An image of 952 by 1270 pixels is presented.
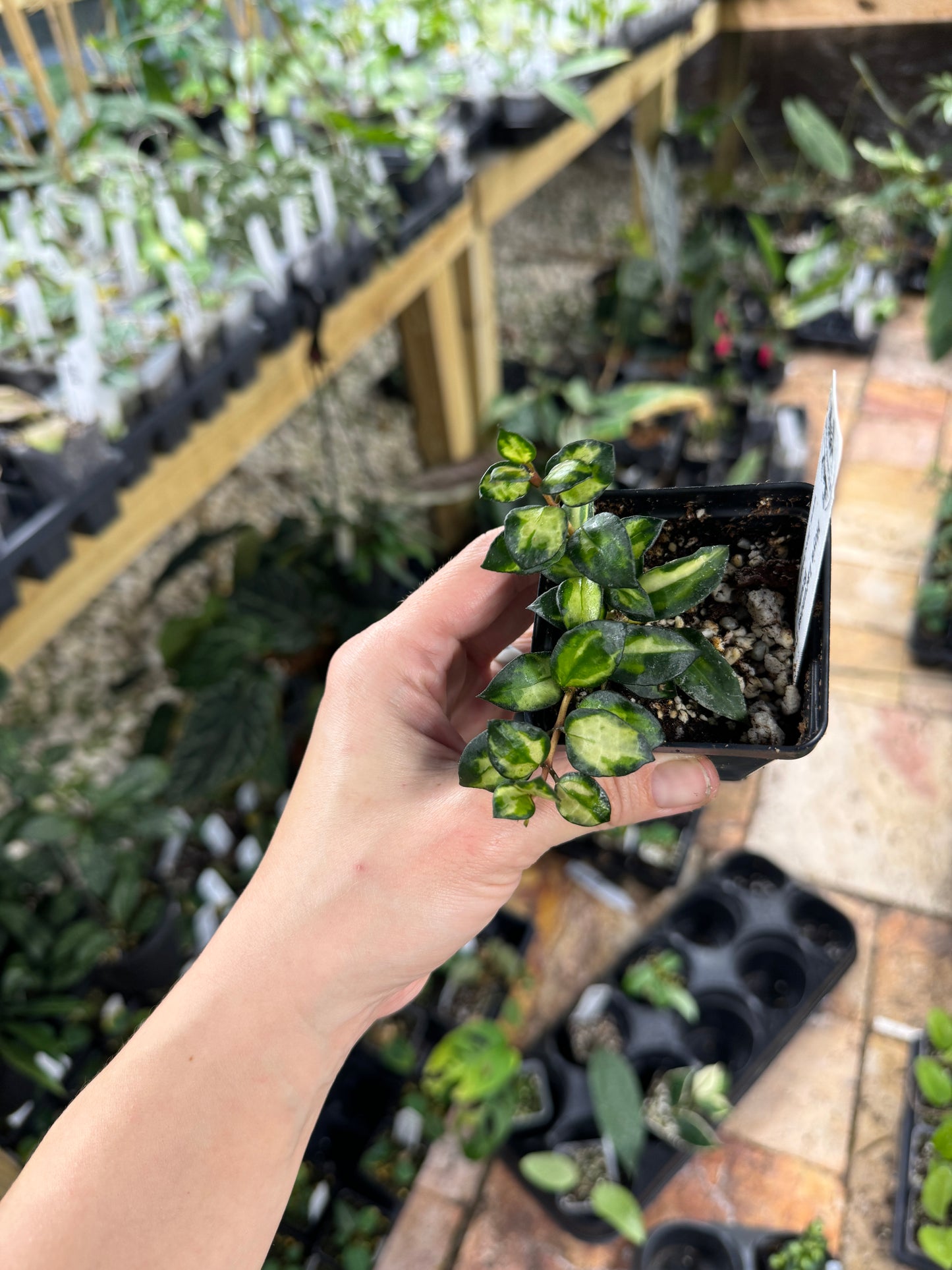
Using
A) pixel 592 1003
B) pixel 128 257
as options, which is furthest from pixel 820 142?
pixel 592 1003

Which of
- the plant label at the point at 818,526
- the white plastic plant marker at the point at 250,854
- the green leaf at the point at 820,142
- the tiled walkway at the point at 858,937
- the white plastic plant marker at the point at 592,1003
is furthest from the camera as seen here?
the green leaf at the point at 820,142

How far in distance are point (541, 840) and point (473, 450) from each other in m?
1.60

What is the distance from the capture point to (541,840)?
616 mm

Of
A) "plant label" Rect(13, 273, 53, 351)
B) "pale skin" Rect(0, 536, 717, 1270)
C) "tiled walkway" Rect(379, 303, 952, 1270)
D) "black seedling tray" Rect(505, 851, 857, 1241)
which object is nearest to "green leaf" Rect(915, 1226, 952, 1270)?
"tiled walkway" Rect(379, 303, 952, 1270)

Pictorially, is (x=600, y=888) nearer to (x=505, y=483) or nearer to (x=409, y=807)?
(x=409, y=807)

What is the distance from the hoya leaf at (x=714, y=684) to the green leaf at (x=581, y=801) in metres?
0.10

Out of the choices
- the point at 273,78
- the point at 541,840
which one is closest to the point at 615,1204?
the point at 541,840

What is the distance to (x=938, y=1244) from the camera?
1028mm

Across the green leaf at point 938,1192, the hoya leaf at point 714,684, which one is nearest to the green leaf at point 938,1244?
the green leaf at point 938,1192

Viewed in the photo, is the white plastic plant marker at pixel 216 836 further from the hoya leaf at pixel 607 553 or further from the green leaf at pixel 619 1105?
the hoya leaf at pixel 607 553

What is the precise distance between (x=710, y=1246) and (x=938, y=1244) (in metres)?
0.27

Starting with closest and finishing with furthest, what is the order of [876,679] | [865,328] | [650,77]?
[876,679], [650,77], [865,328]

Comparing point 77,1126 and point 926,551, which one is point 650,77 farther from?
point 77,1126

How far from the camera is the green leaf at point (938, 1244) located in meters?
1.01
